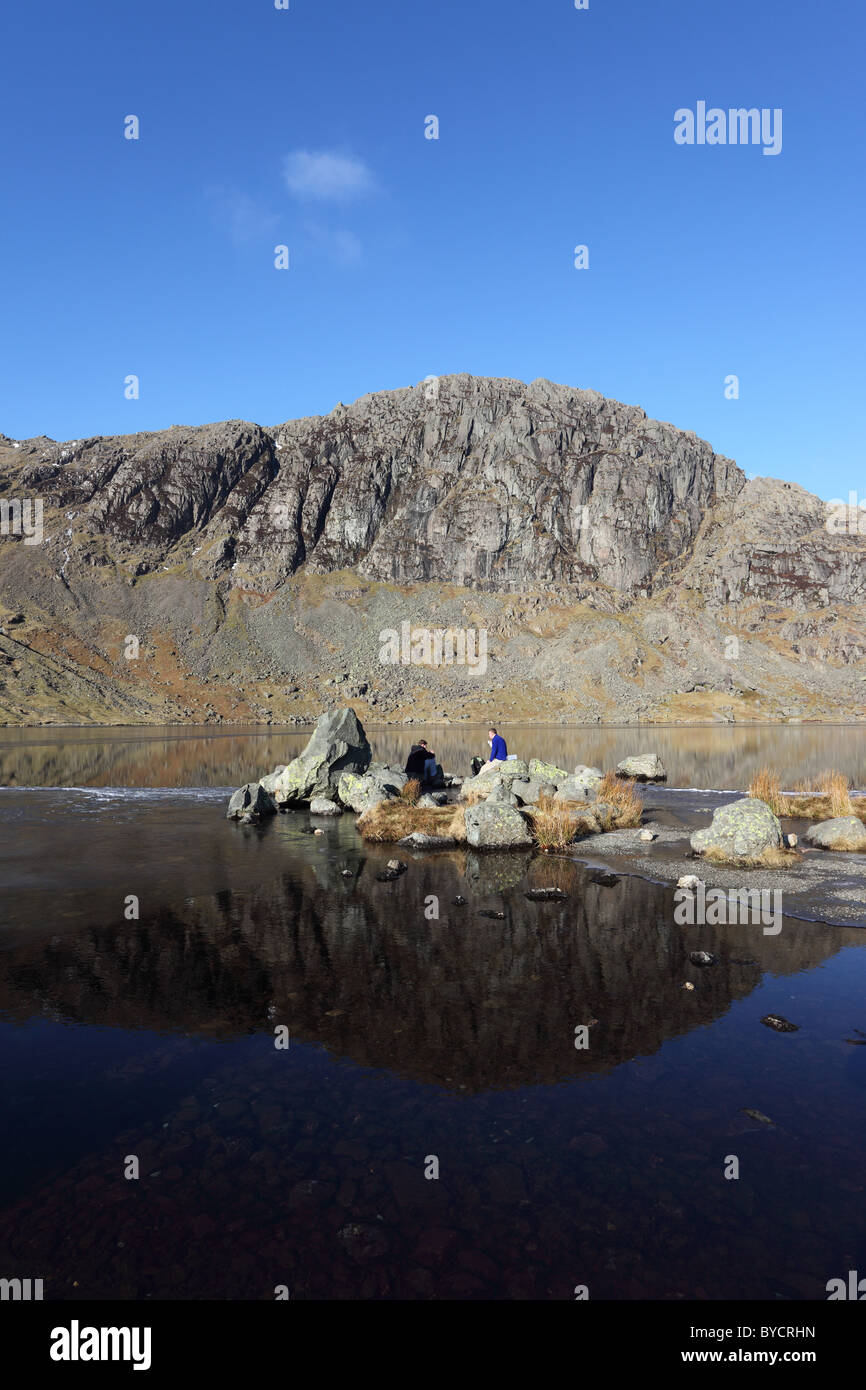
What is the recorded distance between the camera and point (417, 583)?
585 ft

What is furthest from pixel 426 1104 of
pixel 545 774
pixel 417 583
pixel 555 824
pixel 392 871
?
pixel 417 583

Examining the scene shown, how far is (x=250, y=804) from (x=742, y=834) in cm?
1899

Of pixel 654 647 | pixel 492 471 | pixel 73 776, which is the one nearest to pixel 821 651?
pixel 654 647

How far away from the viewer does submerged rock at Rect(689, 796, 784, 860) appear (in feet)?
65.2

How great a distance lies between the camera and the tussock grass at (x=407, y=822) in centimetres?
2403

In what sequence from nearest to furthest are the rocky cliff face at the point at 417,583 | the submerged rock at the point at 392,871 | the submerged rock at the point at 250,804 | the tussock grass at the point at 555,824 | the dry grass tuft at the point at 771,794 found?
the submerged rock at the point at 392,871
the tussock grass at the point at 555,824
the dry grass tuft at the point at 771,794
the submerged rock at the point at 250,804
the rocky cliff face at the point at 417,583

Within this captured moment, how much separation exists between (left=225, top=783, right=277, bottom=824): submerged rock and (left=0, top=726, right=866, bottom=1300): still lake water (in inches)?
460

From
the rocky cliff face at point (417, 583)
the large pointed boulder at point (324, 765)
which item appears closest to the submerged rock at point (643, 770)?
the large pointed boulder at point (324, 765)

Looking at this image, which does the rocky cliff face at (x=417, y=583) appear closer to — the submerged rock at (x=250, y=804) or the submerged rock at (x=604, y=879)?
the submerged rock at (x=250, y=804)

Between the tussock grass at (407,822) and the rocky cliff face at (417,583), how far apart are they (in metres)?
90.9

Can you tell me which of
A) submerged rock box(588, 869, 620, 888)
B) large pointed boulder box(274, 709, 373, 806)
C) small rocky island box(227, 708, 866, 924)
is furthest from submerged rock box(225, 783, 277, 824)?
submerged rock box(588, 869, 620, 888)

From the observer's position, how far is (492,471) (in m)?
195
